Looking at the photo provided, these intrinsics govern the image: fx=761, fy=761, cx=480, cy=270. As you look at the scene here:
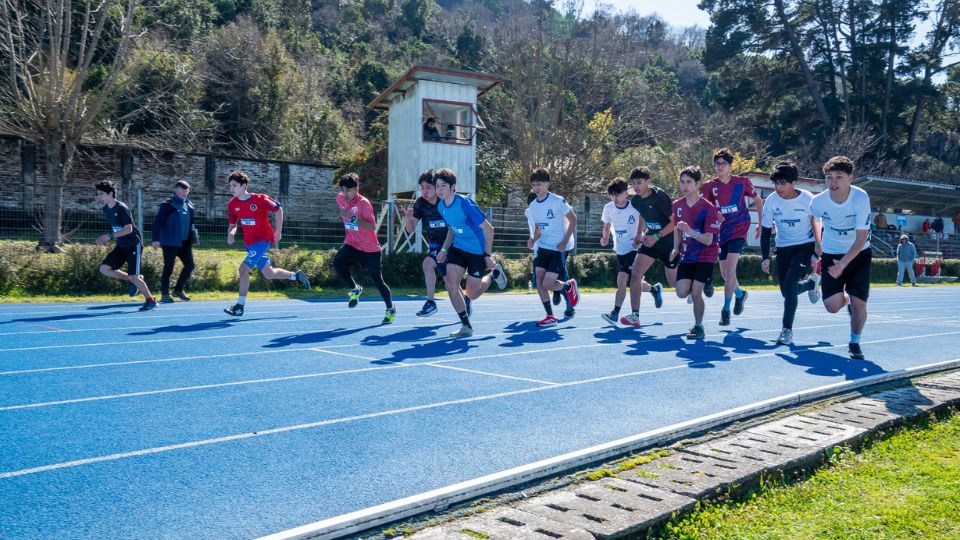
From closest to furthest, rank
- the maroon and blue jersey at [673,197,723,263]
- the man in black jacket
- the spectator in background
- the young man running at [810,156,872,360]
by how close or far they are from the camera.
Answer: the young man running at [810,156,872,360] → the maroon and blue jersey at [673,197,723,263] → the man in black jacket → the spectator in background

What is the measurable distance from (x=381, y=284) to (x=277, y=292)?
6.51 metres

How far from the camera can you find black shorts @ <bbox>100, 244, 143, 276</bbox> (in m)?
12.4

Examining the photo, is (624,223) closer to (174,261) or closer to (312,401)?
(312,401)

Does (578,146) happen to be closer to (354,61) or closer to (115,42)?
(115,42)

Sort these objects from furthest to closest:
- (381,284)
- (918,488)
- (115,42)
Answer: (115,42) < (381,284) < (918,488)

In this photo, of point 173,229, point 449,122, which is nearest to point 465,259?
point 173,229

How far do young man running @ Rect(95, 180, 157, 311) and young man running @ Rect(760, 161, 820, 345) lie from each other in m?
9.49

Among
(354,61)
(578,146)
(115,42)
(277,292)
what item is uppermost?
(354,61)

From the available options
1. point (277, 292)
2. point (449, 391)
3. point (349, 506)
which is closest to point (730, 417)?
point (449, 391)

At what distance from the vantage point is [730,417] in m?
5.09

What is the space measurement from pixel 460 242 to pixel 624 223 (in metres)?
2.73

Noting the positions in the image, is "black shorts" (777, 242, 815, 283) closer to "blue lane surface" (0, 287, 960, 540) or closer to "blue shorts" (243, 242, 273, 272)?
"blue lane surface" (0, 287, 960, 540)

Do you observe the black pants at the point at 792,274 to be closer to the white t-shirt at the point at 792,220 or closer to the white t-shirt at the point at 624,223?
the white t-shirt at the point at 792,220

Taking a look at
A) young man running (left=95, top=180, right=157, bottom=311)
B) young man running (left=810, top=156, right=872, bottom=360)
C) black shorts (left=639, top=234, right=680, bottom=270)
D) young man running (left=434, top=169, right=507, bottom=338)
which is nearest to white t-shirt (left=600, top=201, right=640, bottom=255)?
black shorts (left=639, top=234, right=680, bottom=270)
